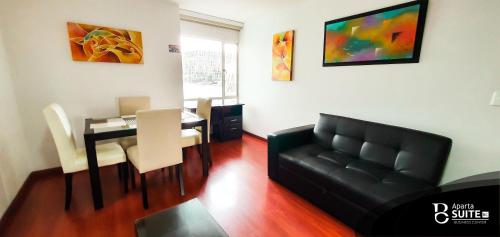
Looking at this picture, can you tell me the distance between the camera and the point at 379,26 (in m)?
2.14

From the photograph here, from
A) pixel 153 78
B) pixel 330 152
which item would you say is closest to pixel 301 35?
pixel 330 152

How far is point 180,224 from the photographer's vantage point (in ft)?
4.04

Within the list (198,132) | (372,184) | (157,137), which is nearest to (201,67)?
(198,132)

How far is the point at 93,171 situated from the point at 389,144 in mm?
2839

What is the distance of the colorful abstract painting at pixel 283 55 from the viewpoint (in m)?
3.20

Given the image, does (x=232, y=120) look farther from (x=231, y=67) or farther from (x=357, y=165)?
(x=357, y=165)

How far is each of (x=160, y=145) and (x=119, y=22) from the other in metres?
2.04

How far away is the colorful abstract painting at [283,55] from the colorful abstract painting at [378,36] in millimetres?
644

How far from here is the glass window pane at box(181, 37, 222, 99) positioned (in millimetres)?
3822

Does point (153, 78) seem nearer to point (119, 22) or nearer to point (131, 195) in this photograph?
point (119, 22)

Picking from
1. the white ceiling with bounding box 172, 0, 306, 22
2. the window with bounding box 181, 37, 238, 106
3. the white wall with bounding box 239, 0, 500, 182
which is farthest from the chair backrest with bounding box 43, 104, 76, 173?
the white wall with bounding box 239, 0, 500, 182

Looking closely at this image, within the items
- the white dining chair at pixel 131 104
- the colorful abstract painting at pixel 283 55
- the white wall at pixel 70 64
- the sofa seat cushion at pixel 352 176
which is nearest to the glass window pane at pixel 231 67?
the colorful abstract painting at pixel 283 55

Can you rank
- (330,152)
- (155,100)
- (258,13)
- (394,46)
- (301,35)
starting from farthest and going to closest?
(258,13), (155,100), (301,35), (330,152), (394,46)

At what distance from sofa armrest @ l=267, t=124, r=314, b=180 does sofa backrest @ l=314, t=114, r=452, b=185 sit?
22cm
